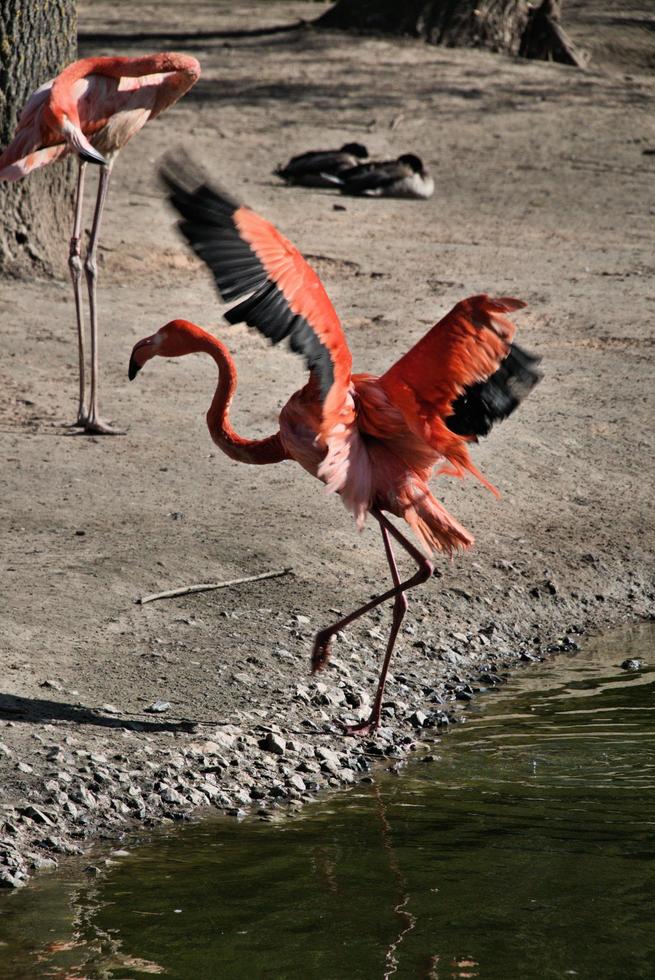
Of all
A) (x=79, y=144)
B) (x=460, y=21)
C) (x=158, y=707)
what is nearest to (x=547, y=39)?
(x=460, y=21)

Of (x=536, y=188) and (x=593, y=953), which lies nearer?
(x=593, y=953)

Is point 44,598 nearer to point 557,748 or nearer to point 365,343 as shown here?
point 557,748

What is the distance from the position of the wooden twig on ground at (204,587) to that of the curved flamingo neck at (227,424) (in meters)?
0.74

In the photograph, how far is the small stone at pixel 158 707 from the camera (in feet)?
17.2

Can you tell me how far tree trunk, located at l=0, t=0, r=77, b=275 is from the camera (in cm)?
898

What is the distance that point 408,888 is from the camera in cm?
422

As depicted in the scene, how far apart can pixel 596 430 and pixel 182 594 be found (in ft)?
10.1

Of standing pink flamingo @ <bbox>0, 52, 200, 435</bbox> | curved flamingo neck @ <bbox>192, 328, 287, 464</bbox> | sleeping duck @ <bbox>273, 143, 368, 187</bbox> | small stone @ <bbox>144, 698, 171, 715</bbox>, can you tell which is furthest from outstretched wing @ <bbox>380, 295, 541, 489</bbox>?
sleeping duck @ <bbox>273, 143, 368, 187</bbox>

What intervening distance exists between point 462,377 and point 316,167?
309 inches

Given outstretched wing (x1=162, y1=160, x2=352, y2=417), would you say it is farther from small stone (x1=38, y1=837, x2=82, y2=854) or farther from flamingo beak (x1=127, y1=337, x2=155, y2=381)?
small stone (x1=38, y1=837, x2=82, y2=854)

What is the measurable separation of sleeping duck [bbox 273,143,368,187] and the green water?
8237mm

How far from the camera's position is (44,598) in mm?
5902

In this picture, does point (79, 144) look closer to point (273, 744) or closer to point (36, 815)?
point (273, 744)

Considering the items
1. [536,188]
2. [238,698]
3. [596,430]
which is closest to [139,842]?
[238,698]
